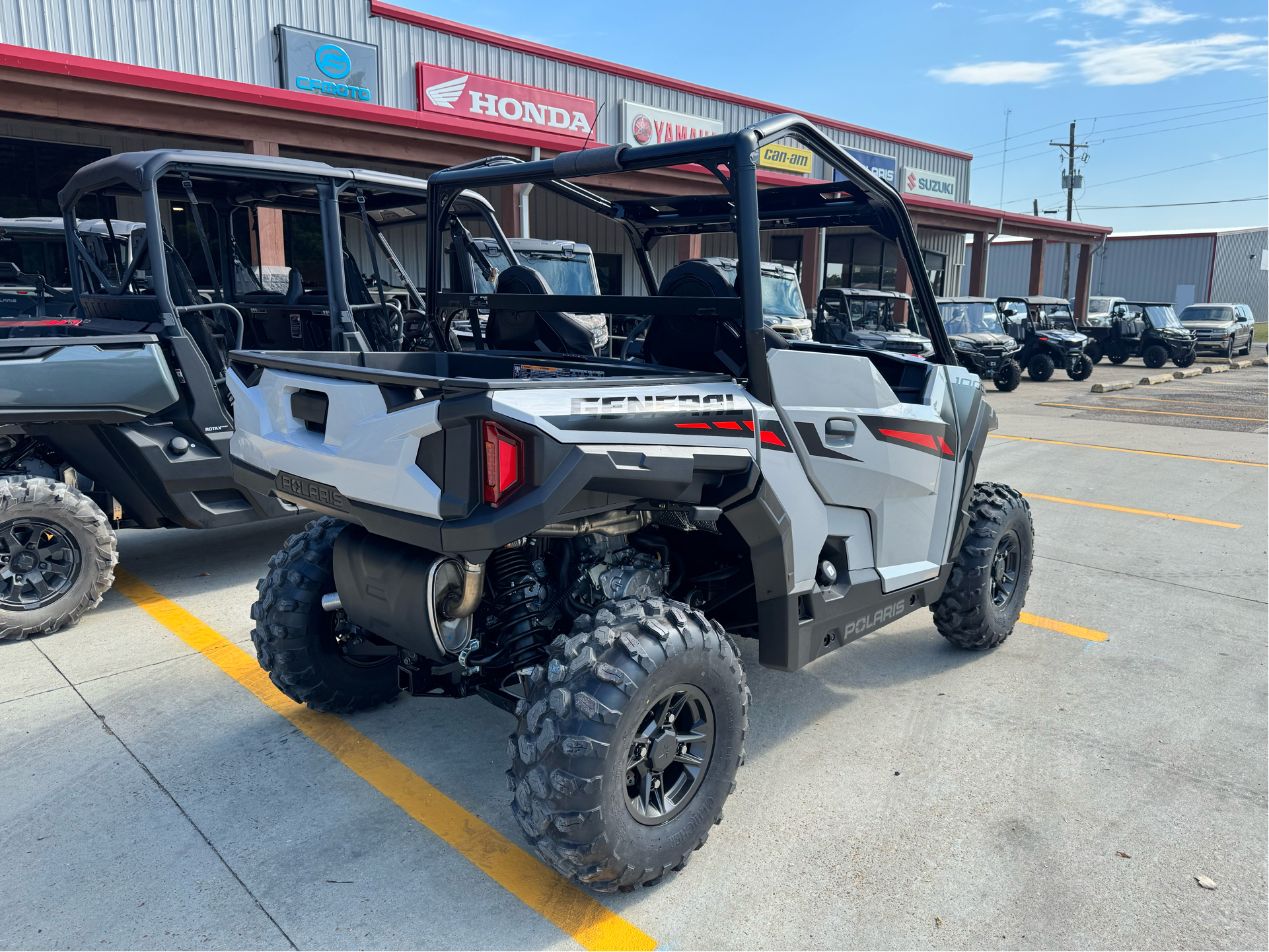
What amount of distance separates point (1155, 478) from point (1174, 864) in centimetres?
741

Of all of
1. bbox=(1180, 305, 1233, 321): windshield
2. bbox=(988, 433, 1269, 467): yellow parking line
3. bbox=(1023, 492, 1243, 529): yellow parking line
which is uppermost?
bbox=(1180, 305, 1233, 321): windshield

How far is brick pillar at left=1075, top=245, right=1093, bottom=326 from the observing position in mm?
30984

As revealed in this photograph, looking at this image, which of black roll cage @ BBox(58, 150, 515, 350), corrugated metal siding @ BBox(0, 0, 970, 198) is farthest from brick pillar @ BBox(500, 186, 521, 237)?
black roll cage @ BBox(58, 150, 515, 350)

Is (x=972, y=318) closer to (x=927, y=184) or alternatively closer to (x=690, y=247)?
(x=690, y=247)

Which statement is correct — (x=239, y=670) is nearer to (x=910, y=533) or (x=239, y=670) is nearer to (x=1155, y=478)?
(x=910, y=533)

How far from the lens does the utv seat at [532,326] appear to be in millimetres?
3480

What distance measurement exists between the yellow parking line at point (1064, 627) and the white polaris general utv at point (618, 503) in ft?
4.34

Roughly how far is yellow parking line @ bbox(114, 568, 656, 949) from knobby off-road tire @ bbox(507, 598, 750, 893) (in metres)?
0.13

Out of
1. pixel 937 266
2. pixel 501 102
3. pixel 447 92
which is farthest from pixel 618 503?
pixel 937 266

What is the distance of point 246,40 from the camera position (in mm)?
14133

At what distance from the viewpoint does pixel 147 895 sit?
2.51 meters

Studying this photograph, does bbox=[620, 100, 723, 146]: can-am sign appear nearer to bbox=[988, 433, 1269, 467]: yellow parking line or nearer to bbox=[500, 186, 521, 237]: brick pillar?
bbox=[500, 186, 521, 237]: brick pillar

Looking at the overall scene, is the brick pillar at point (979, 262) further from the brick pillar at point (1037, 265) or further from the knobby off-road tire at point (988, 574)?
the knobby off-road tire at point (988, 574)

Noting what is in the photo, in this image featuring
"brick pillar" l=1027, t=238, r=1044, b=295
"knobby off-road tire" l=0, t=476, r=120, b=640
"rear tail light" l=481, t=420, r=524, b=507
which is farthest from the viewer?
"brick pillar" l=1027, t=238, r=1044, b=295
